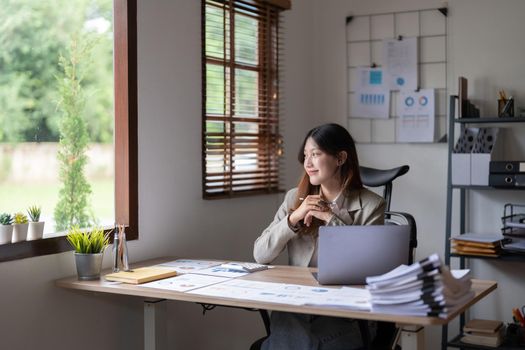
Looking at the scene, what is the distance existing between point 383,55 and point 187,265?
1.98m

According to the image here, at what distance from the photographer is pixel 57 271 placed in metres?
2.64

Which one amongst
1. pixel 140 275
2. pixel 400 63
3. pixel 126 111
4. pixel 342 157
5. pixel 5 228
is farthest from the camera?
pixel 400 63

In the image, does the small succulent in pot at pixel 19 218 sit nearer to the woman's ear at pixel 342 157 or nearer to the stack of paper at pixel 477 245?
the woman's ear at pixel 342 157

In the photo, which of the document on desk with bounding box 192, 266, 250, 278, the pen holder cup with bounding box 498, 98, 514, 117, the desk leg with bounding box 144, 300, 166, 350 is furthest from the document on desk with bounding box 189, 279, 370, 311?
the pen holder cup with bounding box 498, 98, 514, 117

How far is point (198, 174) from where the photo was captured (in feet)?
11.1

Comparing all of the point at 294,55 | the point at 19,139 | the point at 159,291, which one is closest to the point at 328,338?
the point at 159,291

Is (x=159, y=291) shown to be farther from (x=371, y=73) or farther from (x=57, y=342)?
(x=371, y=73)

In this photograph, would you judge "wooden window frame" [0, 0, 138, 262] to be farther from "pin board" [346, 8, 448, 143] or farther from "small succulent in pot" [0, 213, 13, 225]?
"pin board" [346, 8, 448, 143]

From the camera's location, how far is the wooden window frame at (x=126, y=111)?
2936mm

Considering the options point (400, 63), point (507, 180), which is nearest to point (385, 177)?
point (507, 180)

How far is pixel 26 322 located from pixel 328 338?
3.45 ft

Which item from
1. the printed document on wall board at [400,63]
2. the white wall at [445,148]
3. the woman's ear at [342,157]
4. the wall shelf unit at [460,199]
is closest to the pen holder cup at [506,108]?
the wall shelf unit at [460,199]

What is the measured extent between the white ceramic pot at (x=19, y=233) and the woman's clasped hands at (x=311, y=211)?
97 centimetres

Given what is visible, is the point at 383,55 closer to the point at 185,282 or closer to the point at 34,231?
the point at 185,282
